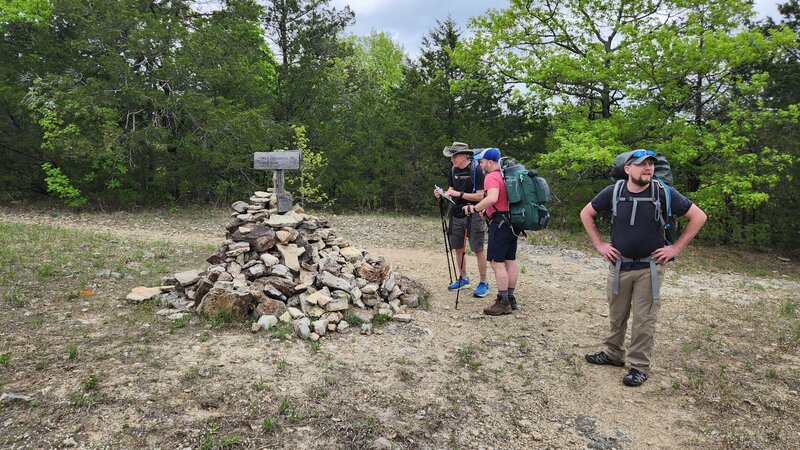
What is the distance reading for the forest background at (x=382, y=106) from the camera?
12.6 metres

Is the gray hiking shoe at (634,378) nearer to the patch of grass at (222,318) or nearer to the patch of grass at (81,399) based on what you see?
the patch of grass at (222,318)

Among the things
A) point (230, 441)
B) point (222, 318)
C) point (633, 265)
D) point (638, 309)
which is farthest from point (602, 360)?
point (222, 318)

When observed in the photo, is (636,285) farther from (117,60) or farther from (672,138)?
(117,60)

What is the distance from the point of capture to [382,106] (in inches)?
824

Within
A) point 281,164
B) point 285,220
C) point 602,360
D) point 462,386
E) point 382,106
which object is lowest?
point 462,386

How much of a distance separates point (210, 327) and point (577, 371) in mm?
3941

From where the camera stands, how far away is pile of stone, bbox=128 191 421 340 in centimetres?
525

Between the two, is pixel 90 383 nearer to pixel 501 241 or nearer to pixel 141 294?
pixel 141 294

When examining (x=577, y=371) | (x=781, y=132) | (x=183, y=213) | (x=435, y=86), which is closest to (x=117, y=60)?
(x=183, y=213)

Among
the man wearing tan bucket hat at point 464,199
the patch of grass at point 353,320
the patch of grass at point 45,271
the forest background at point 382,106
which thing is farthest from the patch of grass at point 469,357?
the forest background at point 382,106

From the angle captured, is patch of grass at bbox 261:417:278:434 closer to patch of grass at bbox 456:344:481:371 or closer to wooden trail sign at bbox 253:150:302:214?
patch of grass at bbox 456:344:481:371

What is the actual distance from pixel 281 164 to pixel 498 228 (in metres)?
3.46

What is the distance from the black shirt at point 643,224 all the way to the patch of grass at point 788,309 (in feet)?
14.4

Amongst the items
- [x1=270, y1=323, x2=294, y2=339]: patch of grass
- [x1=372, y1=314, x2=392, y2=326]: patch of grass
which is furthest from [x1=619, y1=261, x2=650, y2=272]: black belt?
[x1=270, y1=323, x2=294, y2=339]: patch of grass
